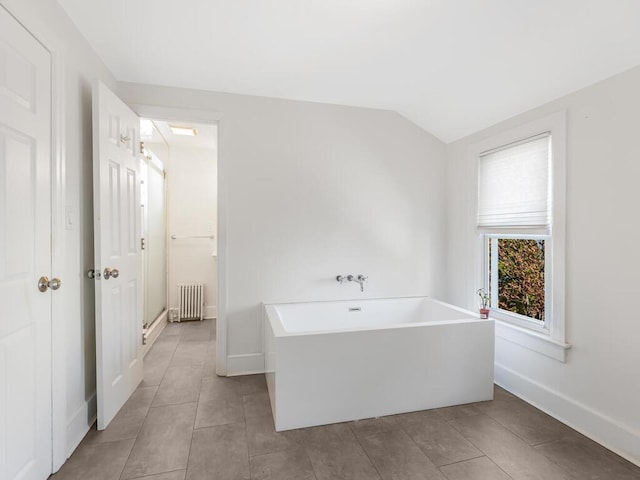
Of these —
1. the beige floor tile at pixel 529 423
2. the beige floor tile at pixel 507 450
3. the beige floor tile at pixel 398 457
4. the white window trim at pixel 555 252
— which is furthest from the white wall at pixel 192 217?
the white window trim at pixel 555 252

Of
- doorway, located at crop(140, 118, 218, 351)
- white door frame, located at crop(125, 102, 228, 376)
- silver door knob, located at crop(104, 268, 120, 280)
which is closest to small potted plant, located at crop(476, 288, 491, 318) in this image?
white door frame, located at crop(125, 102, 228, 376)

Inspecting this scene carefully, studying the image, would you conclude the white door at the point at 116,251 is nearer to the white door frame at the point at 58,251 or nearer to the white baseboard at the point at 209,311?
the white door frame at the point at 58,251

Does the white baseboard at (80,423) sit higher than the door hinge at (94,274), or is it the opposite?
the door hinge at (94,274)

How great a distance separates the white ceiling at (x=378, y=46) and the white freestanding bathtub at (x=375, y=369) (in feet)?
5.66

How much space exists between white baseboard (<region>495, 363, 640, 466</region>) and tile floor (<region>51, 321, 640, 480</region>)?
0.06 meters

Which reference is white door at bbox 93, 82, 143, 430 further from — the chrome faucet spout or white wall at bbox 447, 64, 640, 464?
white wall at bbox 447, 64, 640, 464

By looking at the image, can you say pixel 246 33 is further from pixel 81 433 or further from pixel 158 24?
pixel 81 433

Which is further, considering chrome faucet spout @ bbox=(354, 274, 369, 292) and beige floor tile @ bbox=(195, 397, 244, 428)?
chrome faucet spout @ bbox=(354, 274, 369, 292)

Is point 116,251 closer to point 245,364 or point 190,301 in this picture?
point 245,364

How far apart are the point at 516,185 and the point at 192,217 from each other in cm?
384

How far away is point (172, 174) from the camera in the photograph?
4.39m

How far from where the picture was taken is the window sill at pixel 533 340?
2109 millimetres

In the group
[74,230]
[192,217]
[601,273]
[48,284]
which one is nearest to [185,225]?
[192,217]

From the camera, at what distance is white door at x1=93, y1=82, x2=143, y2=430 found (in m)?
1.93
